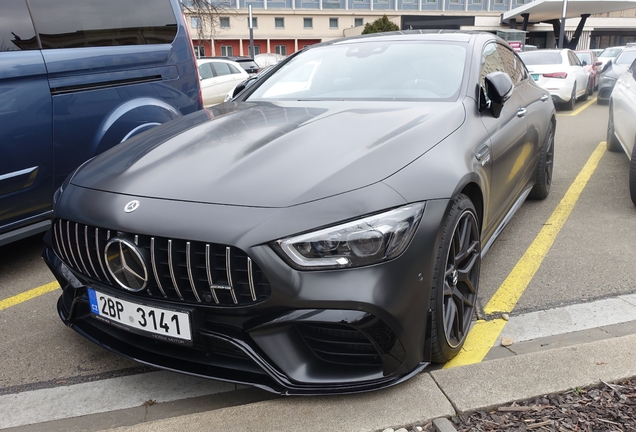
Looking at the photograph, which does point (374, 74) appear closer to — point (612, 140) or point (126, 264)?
point (126, 264)

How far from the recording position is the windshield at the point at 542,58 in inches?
454

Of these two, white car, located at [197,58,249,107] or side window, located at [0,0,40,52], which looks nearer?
side window, located at [0,0,40,52]

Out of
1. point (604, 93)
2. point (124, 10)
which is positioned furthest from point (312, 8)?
point (124, 10)

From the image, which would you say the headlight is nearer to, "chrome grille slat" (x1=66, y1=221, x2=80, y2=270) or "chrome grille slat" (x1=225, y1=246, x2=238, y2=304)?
"chrome grille slat" (x1=225, y1=246, x2=238, y2=304)

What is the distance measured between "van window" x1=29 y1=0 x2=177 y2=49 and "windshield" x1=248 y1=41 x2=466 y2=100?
1.21 m

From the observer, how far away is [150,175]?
87.6 inches

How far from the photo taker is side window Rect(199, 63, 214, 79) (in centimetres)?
1176

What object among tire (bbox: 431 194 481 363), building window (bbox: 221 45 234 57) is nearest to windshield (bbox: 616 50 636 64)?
tire (bbox: 431 194 481 363)

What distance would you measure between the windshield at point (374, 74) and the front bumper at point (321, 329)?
121 cm

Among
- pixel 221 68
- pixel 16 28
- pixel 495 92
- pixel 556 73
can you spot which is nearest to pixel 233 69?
pixel 221 68

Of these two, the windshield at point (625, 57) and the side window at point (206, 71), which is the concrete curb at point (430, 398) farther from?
the windshield at point (625, 57)

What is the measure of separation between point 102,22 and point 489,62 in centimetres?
267

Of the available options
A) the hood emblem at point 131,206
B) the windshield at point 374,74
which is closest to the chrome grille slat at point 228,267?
the hood emblem at point 131,206

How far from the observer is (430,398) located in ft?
6.69
